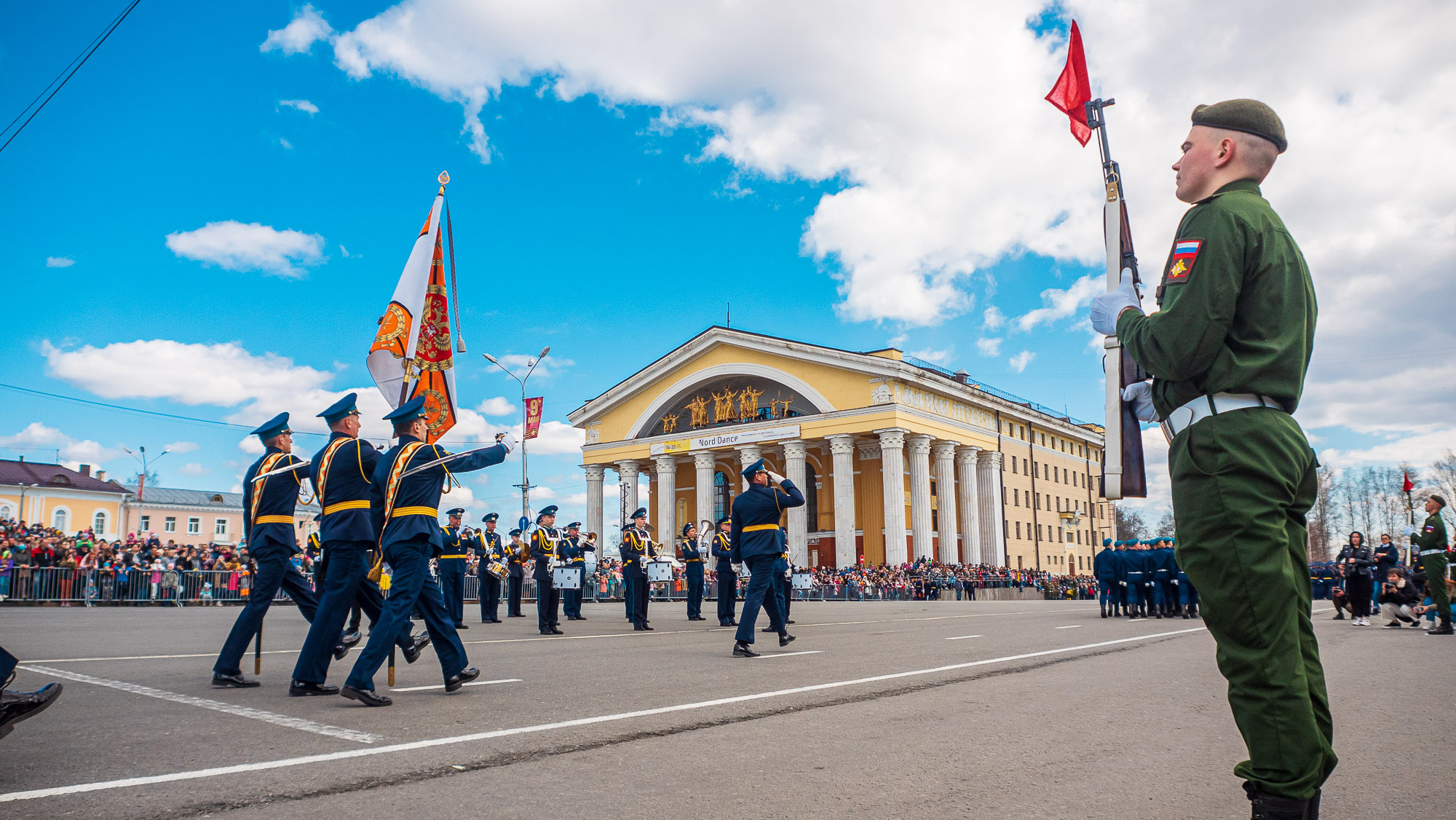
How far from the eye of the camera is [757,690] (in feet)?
21.8

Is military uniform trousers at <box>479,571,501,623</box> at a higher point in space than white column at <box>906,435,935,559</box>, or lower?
lower

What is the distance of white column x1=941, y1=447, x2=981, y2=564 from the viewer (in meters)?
56.0

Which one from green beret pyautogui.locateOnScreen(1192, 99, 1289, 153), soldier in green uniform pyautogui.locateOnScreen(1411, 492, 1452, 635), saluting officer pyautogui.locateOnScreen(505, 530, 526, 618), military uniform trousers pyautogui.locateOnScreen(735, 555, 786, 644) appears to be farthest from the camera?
saluting officer pyautogui.locateOnScreen(505, 530, 526, 618)

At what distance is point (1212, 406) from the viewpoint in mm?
2688

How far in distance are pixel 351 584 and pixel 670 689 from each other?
2.56 metres

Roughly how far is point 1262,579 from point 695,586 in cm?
1917

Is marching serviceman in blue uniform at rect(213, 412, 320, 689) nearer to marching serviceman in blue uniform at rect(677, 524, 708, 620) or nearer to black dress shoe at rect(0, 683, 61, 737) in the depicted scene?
black dress shoe at rect(0, 683, 61, 737)

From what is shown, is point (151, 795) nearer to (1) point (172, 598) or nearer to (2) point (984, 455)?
(1) point (172, 598)

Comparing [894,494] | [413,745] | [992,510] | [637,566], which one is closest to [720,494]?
[894,494]

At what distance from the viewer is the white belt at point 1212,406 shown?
2.65 m

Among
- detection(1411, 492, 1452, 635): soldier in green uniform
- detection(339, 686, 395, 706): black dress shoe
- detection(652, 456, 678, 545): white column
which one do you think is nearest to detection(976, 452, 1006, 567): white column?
detection(652, 456, 678, 545): white column

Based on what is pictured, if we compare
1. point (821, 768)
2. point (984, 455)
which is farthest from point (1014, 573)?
point (821, 768)

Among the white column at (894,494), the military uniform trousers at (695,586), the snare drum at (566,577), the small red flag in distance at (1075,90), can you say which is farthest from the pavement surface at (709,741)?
the white column at (894,494)

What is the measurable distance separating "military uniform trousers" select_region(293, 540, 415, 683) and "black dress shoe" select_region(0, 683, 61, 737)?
2.58 m
